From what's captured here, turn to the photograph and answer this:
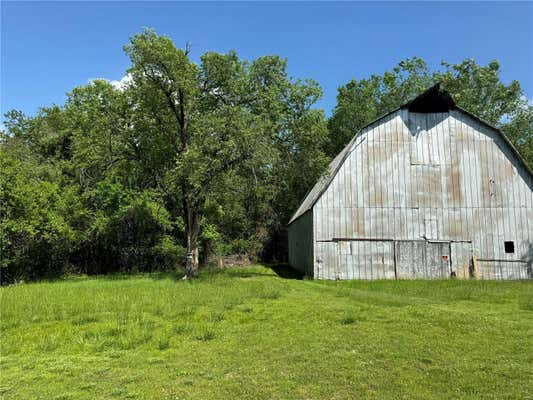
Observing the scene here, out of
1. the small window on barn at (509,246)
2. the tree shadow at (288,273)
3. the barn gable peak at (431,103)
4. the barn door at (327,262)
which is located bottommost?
the tree shadow at (288,273)

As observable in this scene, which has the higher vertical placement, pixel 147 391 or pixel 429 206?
pixel 429 206

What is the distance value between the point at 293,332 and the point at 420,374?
2.80 m

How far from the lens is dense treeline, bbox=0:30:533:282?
55.0ft

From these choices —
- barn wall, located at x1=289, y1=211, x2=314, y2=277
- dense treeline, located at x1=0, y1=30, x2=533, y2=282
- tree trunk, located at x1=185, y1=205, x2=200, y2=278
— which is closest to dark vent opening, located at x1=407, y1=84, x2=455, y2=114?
dense treeline, located at x1=0, y1=30, x2=533, y2=282

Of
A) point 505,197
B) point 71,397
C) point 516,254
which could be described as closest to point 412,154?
point 505,197

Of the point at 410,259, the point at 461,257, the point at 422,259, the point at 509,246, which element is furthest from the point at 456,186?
the point at 410,259

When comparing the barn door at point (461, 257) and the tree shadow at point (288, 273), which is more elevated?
the barn door at point (461, 257)

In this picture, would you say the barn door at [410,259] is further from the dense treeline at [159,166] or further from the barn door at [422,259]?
the dense treeline at [159,166]

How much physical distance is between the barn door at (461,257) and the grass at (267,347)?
19.3ft

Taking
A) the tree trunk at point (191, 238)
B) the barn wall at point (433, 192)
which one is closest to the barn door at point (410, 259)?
the barn wall at point (433, 192)

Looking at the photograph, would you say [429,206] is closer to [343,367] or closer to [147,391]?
[343,367]

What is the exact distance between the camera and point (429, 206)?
18.0 meters

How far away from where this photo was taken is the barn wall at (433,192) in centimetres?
1770

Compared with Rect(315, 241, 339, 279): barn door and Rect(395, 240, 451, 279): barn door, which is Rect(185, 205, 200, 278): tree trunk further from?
Rect(395, 240, 451, 279): barn door
